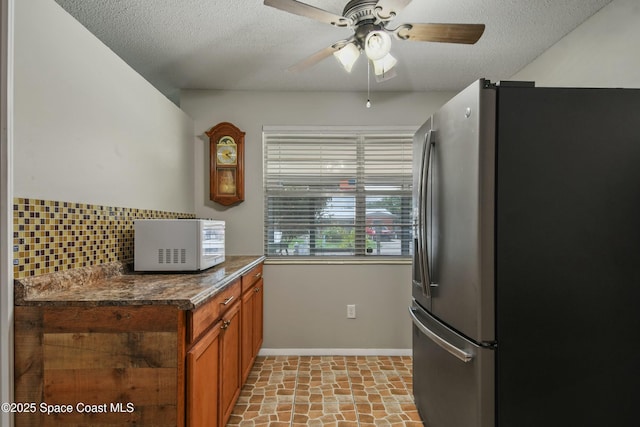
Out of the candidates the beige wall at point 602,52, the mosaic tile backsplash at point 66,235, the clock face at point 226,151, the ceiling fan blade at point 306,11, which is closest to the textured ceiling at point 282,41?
the beige wall at point 602,52

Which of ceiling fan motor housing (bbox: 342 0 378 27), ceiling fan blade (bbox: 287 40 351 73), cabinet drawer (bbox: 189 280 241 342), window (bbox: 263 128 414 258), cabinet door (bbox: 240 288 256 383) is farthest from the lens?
window (bbox: 263 128 414 258)

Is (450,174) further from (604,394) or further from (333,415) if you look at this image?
(333,415)

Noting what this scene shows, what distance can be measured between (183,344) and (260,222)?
6.27 feet

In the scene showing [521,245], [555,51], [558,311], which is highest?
[555,51]

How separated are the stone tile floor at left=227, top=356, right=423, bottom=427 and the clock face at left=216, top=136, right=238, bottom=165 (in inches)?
72.4

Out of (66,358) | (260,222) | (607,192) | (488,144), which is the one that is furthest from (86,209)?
(607,192)

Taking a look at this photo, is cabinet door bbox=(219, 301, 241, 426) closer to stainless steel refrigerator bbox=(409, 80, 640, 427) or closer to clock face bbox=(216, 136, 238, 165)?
stainless steel refrigerator bbox=(409, 80, 640, 427)

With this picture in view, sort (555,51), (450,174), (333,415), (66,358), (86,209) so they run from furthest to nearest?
1. (555,51)
2. (333,415)
3. (86,209)
4. (450,174)
5. (66,358)

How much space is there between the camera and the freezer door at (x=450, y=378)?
1.34 meters

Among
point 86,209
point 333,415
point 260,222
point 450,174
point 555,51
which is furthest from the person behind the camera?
point 260,222

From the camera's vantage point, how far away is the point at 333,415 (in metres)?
2.16

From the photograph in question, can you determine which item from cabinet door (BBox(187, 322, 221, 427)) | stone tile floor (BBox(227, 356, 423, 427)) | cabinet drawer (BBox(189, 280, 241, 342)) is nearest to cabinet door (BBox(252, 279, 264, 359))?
stone tile floor (BBox(227, 356, 423, 427))

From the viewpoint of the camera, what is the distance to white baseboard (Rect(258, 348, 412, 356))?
311 centimetres

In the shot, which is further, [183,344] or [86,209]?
[86,209]
